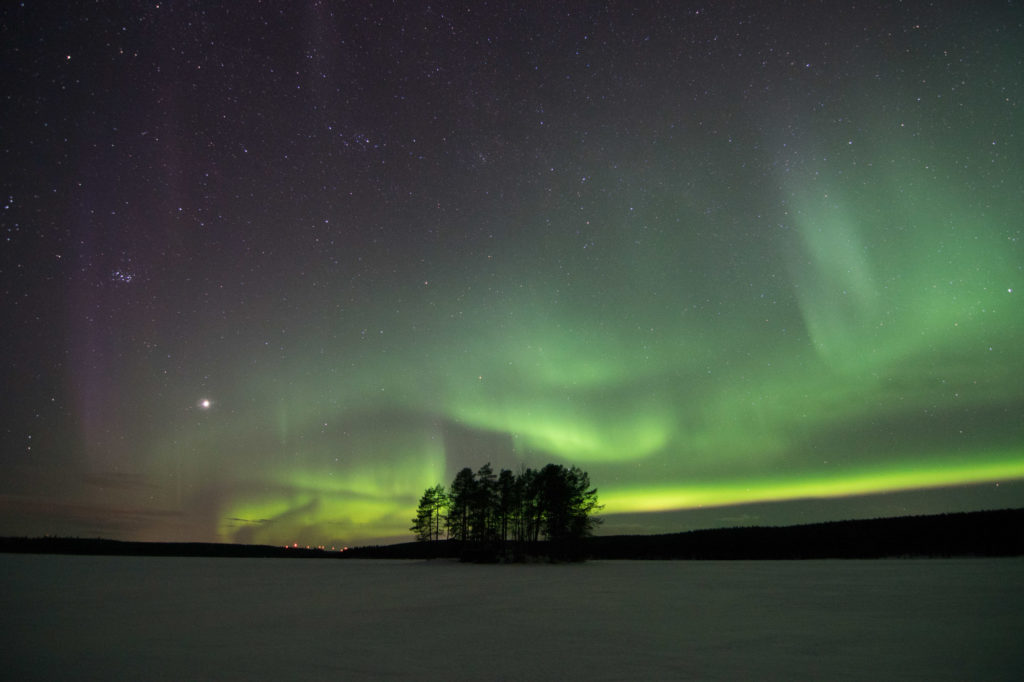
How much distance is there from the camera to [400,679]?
29.0 ft

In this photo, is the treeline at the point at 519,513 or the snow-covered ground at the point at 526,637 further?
the treeline at the point at 519,513

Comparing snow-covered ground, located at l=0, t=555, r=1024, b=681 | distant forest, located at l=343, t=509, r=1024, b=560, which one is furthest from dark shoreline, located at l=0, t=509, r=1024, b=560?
snow-covered ground, located at l=0, t=555, r=1024, b=681

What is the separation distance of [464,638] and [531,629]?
2.12 metres

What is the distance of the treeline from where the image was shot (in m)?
Answer: 71.7

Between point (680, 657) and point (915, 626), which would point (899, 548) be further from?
point (680, 657)

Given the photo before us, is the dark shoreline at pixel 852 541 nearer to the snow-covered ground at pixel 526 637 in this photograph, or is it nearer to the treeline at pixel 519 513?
the treeline at pixel 519 513

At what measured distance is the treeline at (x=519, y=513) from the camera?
235ft

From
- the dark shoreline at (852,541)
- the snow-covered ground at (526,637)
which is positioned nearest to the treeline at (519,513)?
the dark shoreline at (852,541)

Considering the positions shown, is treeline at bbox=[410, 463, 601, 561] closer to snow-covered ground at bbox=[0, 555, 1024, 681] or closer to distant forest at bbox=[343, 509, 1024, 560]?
distant forest at bbox=[343, 509, 1024, 560]

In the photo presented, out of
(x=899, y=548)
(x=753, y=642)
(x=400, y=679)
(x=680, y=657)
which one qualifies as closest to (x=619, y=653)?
(x=680, y=657)

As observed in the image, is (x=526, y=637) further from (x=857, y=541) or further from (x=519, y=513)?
(x=857, y=541)

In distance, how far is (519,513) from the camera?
79312mm

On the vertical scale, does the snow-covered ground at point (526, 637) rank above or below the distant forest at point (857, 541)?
above

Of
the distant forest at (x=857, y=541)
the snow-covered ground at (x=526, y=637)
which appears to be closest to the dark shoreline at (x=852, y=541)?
the distant forest at (x=857, y=541)
